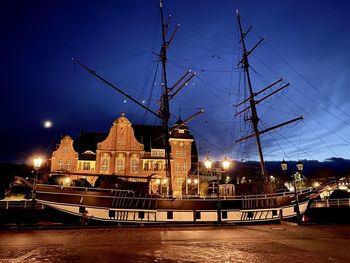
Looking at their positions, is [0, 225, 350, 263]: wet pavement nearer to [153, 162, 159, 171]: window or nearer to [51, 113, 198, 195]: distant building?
[51, 113, 198, 195]: distant building

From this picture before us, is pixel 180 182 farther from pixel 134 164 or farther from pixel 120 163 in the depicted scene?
pixel 120 163

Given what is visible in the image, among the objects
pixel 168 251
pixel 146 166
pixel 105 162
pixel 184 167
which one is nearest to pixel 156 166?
pixel 146 166

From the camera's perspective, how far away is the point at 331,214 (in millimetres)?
27000

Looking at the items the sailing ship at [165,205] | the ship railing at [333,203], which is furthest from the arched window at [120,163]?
the ship railing at [333,203]

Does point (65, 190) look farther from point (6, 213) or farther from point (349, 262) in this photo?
point (349, 262)

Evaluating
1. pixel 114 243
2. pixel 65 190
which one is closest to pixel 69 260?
pixel 114 243

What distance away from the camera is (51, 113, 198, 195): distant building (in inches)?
1679

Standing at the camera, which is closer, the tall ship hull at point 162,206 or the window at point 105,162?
the tall ship hull at point 162,206

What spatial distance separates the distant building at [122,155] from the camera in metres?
42.7

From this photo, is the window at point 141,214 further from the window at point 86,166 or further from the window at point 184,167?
the window at point 184,167

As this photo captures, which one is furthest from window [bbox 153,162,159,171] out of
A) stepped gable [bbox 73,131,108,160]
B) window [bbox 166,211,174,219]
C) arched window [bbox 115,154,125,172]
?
window [bbox 166,211,174,219]

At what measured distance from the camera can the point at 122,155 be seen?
4378cm

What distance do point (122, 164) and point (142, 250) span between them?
35.8 meters

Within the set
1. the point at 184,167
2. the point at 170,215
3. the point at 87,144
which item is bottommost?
the point at 170,215
